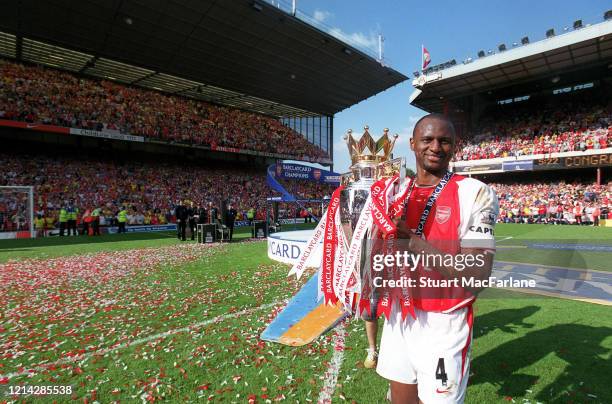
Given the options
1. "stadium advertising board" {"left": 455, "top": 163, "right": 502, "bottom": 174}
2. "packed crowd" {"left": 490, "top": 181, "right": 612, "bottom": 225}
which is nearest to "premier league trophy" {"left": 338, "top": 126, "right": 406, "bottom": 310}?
"packed crowd" {"left": 490, "top": 181, "right": 612, "bottom": 225}

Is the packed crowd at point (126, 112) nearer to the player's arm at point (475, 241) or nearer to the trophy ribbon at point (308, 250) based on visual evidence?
the trophy ribbon at point (308, 250)

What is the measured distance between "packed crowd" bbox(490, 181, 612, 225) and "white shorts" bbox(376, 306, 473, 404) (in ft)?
94.2

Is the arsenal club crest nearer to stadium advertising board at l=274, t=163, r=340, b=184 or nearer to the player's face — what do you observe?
the player's face

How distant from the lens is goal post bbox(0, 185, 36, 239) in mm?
19422

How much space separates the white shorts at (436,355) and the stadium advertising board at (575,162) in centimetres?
3491

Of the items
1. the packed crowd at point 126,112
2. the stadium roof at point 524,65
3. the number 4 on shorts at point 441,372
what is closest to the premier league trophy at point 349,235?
the number 4 on shorts at point 441,372

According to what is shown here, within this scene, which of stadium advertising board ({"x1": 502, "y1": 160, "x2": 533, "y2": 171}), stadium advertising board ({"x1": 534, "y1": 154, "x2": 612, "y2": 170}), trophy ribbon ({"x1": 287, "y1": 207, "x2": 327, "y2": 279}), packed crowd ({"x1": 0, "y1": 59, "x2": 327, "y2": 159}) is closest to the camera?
trophy ribbon ({"x1": 287, "y1": 207, "x2": 327, "y2": 279})

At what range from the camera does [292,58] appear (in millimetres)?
30328

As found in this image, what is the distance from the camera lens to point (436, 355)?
176cm

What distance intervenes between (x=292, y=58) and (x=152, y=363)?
30.0 metres

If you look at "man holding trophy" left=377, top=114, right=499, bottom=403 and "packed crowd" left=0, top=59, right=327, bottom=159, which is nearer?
"man holding trophy" left=377, top=114, right=499, bottom=403

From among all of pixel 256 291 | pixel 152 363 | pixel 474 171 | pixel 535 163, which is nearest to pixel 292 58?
pixel 474 171

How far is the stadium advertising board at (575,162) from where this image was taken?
27970mm

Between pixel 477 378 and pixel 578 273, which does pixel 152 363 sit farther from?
pixel 578 273
